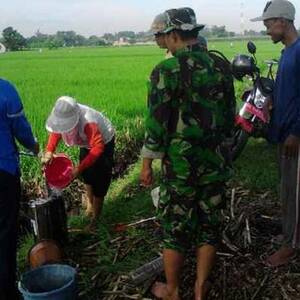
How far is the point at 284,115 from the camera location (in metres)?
3.05

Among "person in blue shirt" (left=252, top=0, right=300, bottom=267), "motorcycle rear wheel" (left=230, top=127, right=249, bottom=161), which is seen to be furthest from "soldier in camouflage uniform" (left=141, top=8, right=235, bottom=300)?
"motorcycle rear wheel" (left=230, top=127, right=249, bottom=161)

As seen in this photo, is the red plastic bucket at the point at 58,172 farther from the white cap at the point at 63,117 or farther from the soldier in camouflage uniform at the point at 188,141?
the soldier in camouflage uniform at the point at 188,141

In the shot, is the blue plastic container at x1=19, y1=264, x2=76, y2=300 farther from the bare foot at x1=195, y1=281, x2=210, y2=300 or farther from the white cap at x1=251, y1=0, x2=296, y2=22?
the white cap at x1=251, y1=0, x2=296, y2=22

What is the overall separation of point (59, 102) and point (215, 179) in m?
1.49

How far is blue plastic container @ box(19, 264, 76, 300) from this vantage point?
9.27ft

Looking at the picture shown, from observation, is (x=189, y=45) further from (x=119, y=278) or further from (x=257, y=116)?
(x=257, y=116)

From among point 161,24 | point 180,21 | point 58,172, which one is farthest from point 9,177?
point 180,21

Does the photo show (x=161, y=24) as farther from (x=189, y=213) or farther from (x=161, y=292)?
(x=161, y=292)

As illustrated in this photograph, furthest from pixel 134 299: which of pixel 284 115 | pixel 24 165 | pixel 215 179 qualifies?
pixel 24 165

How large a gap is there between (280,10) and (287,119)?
69cm

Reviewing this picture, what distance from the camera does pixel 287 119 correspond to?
3.05 meters

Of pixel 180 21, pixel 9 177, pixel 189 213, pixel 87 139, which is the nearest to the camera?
pixel 180 21

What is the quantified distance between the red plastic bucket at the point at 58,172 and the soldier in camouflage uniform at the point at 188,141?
114cm

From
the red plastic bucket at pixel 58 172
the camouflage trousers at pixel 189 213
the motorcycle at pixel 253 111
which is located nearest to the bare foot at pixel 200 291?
the camouflage trousers at pixel 189 213
